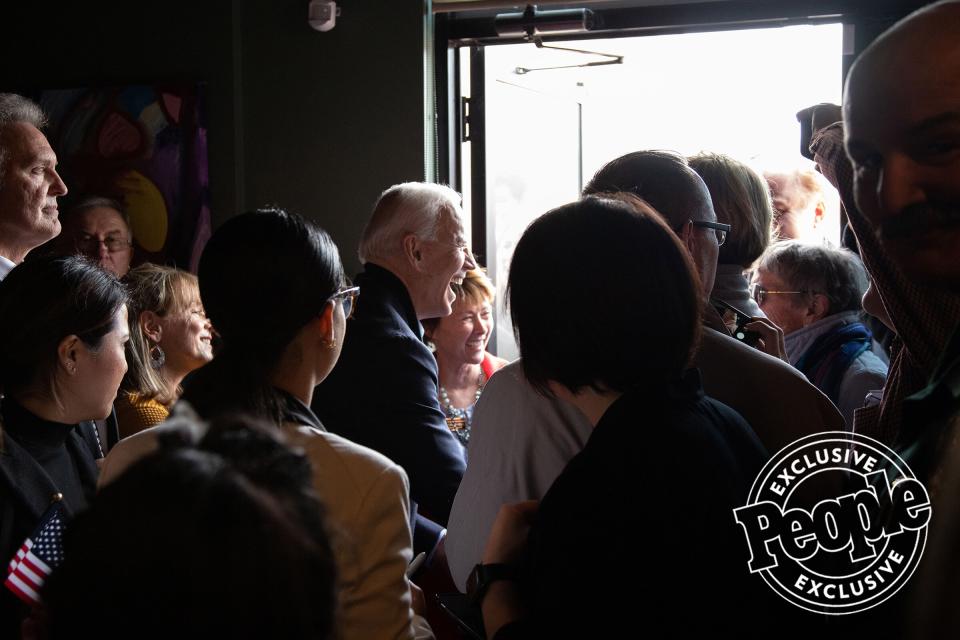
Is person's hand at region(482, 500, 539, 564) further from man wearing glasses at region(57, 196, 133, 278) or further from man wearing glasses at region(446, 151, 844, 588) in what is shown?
man wearing glasses at region(57, 196, 133, 278)

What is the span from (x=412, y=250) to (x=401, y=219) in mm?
101

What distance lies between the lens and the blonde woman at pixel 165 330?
2.77 metres

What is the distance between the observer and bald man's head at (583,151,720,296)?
5.13ft

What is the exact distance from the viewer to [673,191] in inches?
61.5

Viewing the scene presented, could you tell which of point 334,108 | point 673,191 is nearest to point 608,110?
point 334,108

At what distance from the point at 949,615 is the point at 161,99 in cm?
400

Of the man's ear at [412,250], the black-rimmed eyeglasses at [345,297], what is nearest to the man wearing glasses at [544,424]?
the black-rimmed eyeglasses at [345,297]

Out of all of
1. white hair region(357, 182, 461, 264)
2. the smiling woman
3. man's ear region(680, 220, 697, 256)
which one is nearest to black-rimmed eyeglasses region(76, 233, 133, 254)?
the smiling woman

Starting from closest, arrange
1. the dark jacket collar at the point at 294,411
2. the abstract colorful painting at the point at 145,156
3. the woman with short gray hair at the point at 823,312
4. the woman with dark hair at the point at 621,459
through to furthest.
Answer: the woman with dark hair at the point at 621,459 < the dark jacket collar at the point at 294,411 < the woman with short gray hair at the point at 823,312 < the abstract colorful painting at the point at 145,156

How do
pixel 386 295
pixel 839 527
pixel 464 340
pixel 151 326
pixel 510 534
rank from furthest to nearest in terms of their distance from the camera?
pixel 464 340 → pixel 151 326 → pixel 386 295 → pixel 510 534 → pixel 839 527

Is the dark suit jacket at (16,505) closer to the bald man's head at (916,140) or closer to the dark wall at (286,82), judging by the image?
the bald man's head at (916,140)

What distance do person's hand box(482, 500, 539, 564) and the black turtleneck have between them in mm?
997

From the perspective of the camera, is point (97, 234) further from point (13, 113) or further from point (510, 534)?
point (510, 534)

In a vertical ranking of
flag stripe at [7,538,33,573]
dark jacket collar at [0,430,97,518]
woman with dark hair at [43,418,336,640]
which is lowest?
flag stripe at [7,538,33,573]
